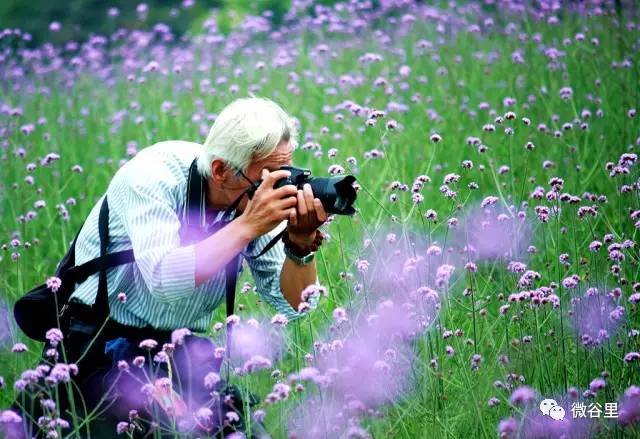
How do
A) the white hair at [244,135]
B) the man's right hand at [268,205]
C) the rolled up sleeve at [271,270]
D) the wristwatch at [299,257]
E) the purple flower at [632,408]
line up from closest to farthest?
the purple flower at [632,408], the man's right hand at [268,205], the white hair at [244,135], the wristwatch at [299,257], the rolled up sleeve at [271,270]

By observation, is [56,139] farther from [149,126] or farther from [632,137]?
[632,137]

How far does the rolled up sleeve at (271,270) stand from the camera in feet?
9.21

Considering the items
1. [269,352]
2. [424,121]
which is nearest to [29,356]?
[269,352]

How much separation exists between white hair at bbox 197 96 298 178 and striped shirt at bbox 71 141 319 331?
0.14m

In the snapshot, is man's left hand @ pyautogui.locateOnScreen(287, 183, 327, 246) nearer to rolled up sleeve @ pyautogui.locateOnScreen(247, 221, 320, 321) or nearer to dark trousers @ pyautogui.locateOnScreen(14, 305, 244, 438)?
rolled up sleeve @ pyautogui.locateOnScreen(247, 221, 320, 321)

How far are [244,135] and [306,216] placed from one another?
0.27 meters

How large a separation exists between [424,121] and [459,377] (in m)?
2.64

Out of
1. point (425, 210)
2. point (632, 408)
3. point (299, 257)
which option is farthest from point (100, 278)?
point (425, 210)

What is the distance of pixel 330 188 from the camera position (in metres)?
2.34

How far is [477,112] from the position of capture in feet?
17.1

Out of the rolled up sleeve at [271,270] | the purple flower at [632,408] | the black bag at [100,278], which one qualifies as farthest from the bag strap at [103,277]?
the purple flower at [632,408]

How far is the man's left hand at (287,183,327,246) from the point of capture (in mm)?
2359

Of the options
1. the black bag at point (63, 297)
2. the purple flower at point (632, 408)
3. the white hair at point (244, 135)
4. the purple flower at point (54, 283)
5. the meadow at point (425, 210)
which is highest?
the white hair at point (244, 135)

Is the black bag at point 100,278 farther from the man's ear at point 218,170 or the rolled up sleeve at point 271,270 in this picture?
the rolled up sleeve at point 271,270
